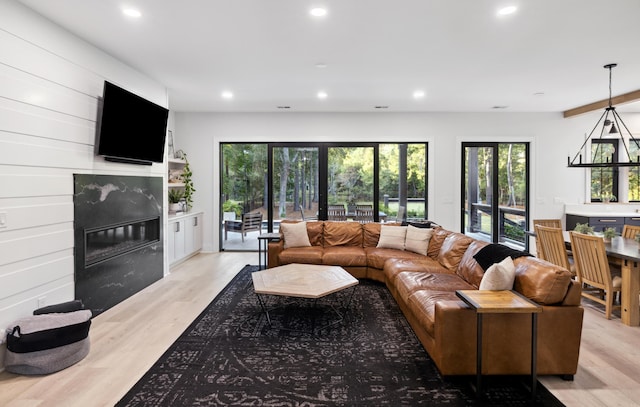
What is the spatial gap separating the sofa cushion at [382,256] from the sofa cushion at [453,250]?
42 cm

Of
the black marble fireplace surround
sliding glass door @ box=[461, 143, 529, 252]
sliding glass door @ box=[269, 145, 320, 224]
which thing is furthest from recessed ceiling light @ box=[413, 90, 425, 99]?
the black marble fireplace surround

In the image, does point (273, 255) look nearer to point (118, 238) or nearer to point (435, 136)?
point (118, 238)

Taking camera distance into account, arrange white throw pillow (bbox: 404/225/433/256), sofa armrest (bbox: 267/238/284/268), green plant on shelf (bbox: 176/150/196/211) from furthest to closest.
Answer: green plant on shelf (bbox: 176/150/196/211), sofa armrest (bbox: 267/238/284/268), white throw pillow (bbox: 404/225/433/256)

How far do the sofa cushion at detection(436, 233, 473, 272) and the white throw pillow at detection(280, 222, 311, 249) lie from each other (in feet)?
6.51

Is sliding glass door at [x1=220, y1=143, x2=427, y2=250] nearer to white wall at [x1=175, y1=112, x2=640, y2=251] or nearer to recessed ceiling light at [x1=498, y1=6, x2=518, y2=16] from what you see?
white wall at [x1=175, y1=112, x2=640, y2=251]

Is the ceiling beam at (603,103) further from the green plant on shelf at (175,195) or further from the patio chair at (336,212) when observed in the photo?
the green plant on shelf at (175,195)

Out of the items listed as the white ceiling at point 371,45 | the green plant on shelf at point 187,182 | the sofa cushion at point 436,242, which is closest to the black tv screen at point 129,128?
the white ceiling at point 371,45

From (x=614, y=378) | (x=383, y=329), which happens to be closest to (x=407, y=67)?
(x=383, y=329)

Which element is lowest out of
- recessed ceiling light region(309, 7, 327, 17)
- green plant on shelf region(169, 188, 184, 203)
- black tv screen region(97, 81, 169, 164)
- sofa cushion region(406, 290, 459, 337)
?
sofa cushion region(406, 290, 459, 337)

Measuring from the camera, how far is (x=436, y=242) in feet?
15.6

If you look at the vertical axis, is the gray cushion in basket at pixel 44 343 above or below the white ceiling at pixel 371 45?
below

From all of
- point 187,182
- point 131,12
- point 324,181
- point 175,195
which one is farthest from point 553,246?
point 187,182

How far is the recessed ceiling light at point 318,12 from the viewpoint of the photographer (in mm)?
2825

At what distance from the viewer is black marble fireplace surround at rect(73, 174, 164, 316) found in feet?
11.3
